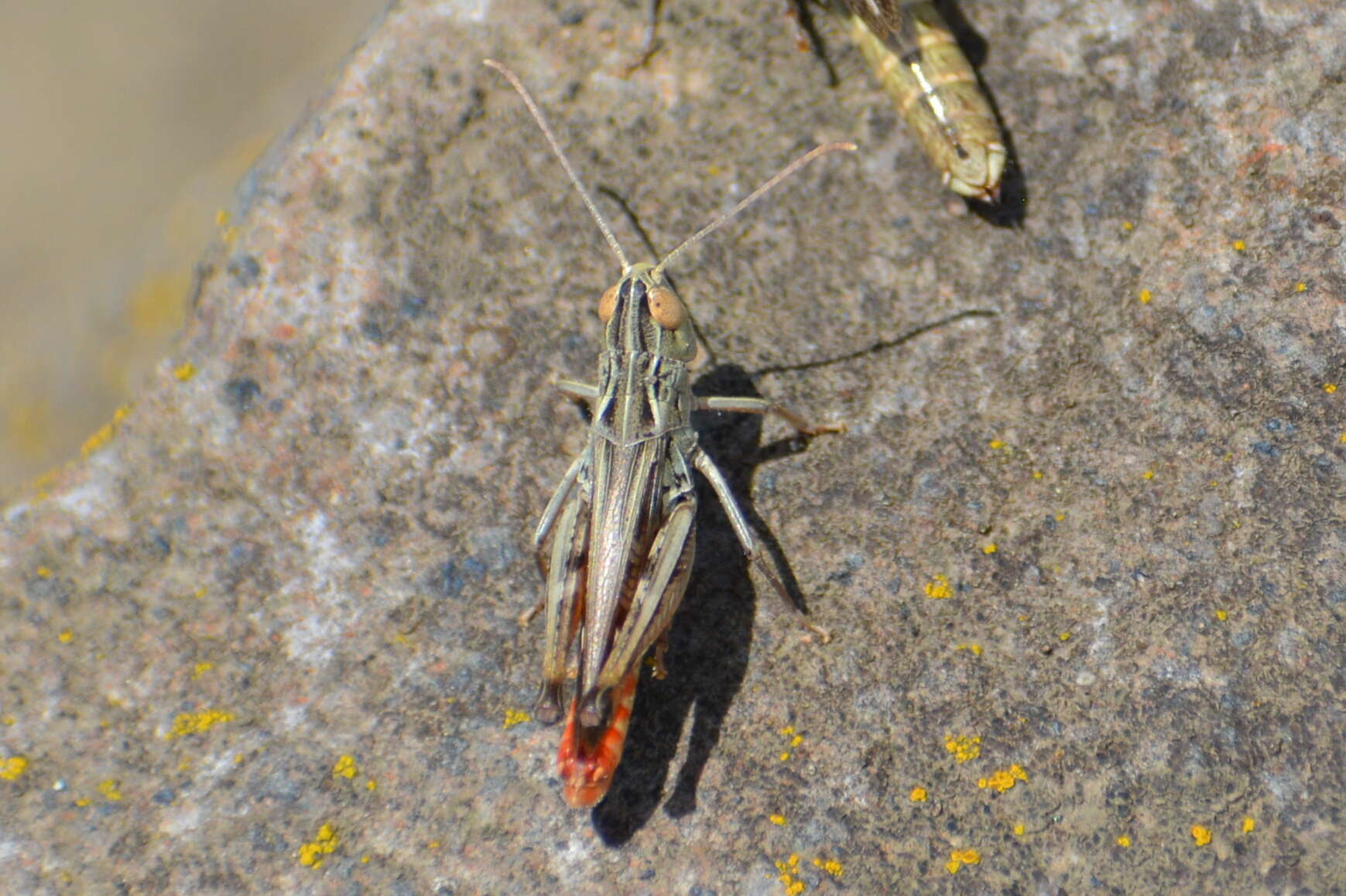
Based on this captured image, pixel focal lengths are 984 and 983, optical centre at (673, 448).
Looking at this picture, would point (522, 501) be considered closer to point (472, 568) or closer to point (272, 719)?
point (472, 568)

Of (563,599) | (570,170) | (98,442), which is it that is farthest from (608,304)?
(98,442)

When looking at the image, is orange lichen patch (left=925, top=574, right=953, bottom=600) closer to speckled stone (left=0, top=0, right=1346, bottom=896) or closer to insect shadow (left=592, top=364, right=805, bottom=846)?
speckled stone (left=0, top=0, right=1346, bottom=896)

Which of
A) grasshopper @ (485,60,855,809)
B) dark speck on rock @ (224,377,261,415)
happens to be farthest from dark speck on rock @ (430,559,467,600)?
dark speck on rock @ (224,377,261,415)

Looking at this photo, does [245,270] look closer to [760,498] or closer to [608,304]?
[608,304]

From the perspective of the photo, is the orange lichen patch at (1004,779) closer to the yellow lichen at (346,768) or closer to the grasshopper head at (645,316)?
the grasshopper head at (645,316)

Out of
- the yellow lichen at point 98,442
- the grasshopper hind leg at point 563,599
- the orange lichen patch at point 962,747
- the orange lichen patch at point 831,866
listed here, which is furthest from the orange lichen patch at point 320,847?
the orange lichen patch at point 962,747

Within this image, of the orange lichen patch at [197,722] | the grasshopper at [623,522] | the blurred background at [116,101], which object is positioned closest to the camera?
the grasshopper at [623,522]

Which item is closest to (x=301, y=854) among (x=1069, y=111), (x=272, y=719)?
(x=272, y=719)
